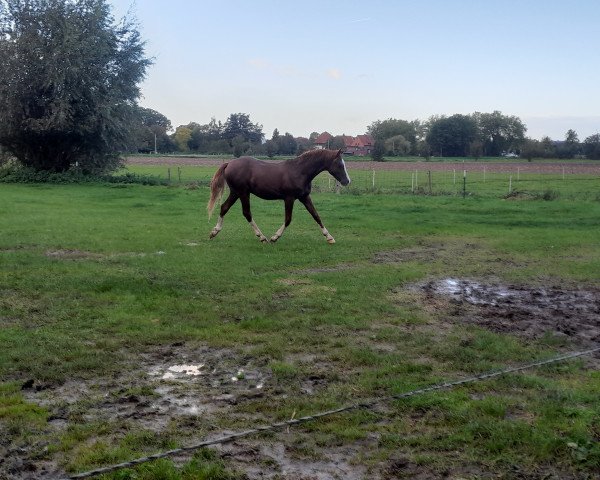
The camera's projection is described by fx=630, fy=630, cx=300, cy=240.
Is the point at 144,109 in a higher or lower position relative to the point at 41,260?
higher

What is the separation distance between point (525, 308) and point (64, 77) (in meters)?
29.5

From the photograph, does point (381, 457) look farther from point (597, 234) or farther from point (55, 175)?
point (55, 175)

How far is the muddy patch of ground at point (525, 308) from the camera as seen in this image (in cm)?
680

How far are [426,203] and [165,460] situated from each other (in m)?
20.1

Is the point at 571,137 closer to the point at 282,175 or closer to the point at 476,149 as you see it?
the point at 476,149

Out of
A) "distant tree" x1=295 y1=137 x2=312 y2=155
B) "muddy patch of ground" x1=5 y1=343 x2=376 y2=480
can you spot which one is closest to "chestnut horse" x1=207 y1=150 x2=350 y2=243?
"muddy patch of ground" x1=5 y1=343 x2=376 y2=480

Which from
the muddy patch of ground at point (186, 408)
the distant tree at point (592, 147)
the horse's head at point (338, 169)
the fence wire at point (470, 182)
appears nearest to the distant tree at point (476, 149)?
the distant tree at point (592, 147)

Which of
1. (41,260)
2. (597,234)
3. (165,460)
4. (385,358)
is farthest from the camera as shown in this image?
(597,234)

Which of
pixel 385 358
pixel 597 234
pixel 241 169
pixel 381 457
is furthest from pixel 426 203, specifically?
pixel 381 457

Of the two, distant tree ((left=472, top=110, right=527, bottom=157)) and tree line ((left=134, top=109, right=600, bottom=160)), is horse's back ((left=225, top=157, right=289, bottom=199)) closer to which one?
tree line ((left=134, top=109, right=600, bottom=160))

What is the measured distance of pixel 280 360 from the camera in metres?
5.71

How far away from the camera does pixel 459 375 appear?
5.30 meters

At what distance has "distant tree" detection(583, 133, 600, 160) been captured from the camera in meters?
65.0

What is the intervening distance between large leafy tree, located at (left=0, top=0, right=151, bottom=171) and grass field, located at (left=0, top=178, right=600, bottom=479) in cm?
2212
